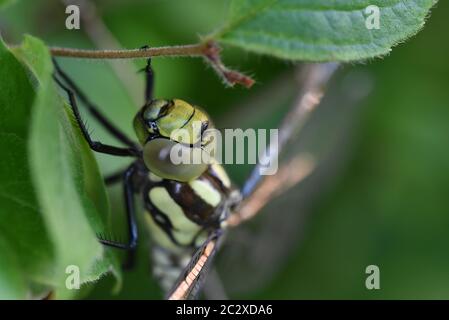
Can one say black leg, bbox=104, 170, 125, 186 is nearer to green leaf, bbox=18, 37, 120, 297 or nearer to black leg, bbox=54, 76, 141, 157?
black leg, bbox=54, 76, 141, 157

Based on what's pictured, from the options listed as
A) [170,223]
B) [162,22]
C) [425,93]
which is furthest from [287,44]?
[425,93]

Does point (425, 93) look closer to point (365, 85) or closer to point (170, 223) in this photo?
point (365, 85)

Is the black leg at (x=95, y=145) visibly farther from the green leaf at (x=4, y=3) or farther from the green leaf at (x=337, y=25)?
the green leaf at (x=337, y=25)


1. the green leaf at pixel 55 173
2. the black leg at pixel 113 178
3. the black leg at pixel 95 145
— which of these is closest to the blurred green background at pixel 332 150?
the black leg at pixel 113 178

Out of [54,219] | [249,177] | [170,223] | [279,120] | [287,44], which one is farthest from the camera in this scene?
[279,120]

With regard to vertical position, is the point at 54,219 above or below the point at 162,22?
below

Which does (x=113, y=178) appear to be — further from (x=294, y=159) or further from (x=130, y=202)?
(x=294, y=159)
